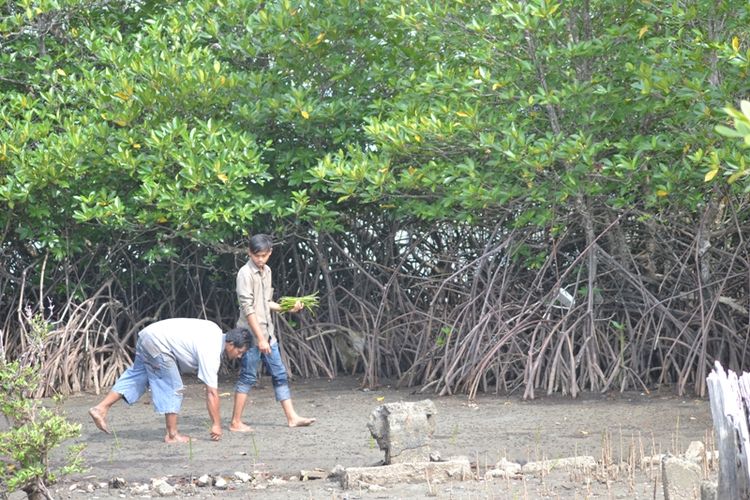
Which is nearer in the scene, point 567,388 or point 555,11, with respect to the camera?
point 555,11

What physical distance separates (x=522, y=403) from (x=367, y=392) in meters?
1.41

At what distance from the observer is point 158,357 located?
7.79m

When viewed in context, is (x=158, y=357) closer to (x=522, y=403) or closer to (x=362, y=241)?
(x=522, y=403)

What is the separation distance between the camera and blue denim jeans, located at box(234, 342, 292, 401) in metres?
8.06

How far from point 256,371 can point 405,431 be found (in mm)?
1914

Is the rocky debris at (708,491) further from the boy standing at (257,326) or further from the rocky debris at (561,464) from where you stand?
the boy standing at (257,326)

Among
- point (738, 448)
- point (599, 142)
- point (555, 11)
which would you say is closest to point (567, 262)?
point (599, 142)

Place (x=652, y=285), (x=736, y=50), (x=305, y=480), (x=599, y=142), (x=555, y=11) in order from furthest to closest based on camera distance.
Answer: (x=652, y=285) → (x=599, y=142) → (x=555, y=11) → (x=736, y=50) → (x=305, y=480)

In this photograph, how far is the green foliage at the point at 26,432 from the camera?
5.36 meters

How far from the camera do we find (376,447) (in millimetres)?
7500

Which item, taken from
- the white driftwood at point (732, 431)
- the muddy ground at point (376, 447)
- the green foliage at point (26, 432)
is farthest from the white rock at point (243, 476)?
the white driftwood at point (732, 431)

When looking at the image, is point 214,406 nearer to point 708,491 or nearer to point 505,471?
point 505,471

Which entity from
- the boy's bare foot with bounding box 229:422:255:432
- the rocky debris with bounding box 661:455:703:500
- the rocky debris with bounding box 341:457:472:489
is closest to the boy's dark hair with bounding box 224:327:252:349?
the boy's bare foot with bounding box 229:422:255:432

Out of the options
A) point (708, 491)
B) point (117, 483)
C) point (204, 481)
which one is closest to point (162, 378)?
point (117, 483)
